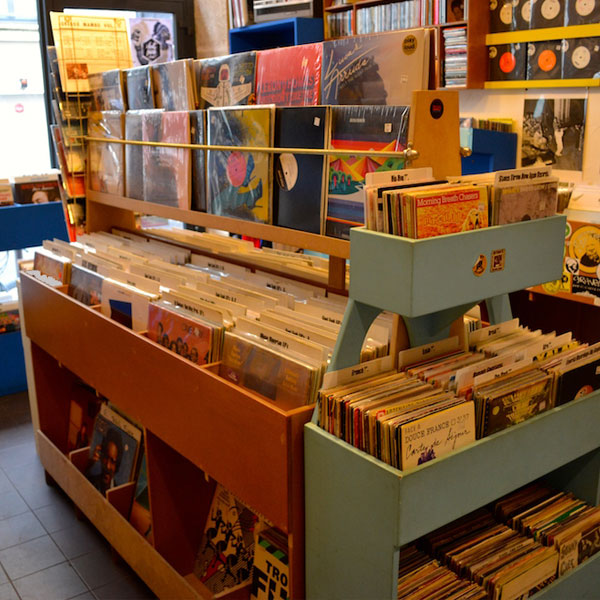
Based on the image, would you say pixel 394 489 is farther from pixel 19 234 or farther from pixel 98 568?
pixel 19 234

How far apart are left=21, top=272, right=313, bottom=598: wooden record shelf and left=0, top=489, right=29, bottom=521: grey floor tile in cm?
15

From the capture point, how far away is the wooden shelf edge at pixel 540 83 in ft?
11.0

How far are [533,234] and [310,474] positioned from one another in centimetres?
64

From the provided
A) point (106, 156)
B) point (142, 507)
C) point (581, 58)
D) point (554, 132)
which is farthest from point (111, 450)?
point (581, 58)

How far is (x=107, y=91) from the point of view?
272cm

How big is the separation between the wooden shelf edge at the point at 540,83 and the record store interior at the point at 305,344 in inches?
0.6

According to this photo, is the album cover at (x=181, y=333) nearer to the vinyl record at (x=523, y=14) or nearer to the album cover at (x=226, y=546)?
the album cover at (x=226, y=546)

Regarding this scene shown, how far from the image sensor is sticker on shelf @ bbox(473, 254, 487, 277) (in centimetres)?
124

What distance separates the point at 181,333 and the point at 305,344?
41cm

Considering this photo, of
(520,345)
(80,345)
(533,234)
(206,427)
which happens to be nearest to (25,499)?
(80,345)

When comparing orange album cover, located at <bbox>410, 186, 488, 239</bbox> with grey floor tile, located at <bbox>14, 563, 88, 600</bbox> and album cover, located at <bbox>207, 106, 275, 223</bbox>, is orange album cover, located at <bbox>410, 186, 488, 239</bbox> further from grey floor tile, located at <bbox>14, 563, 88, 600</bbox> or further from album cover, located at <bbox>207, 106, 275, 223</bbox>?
grey floor tile, located at <bbox>14, 563, 88, 600</bbox>

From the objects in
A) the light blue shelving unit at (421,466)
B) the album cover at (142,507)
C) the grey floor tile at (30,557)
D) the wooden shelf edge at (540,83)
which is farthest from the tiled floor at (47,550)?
the wooden shelf edge at (540,83)

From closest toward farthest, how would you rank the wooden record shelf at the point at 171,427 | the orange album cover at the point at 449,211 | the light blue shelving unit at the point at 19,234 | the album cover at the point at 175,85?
1. the orange album cover at the point at 449,211
2. the wooden record shelf at the point at 171,427
3. the album cover at the point at 175,85
4. the light blue shelving unit at the point at 19,234

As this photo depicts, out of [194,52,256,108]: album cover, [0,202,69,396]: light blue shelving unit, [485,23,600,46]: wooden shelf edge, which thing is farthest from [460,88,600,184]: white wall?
[0,202,69,396]: light blue shelving unit
